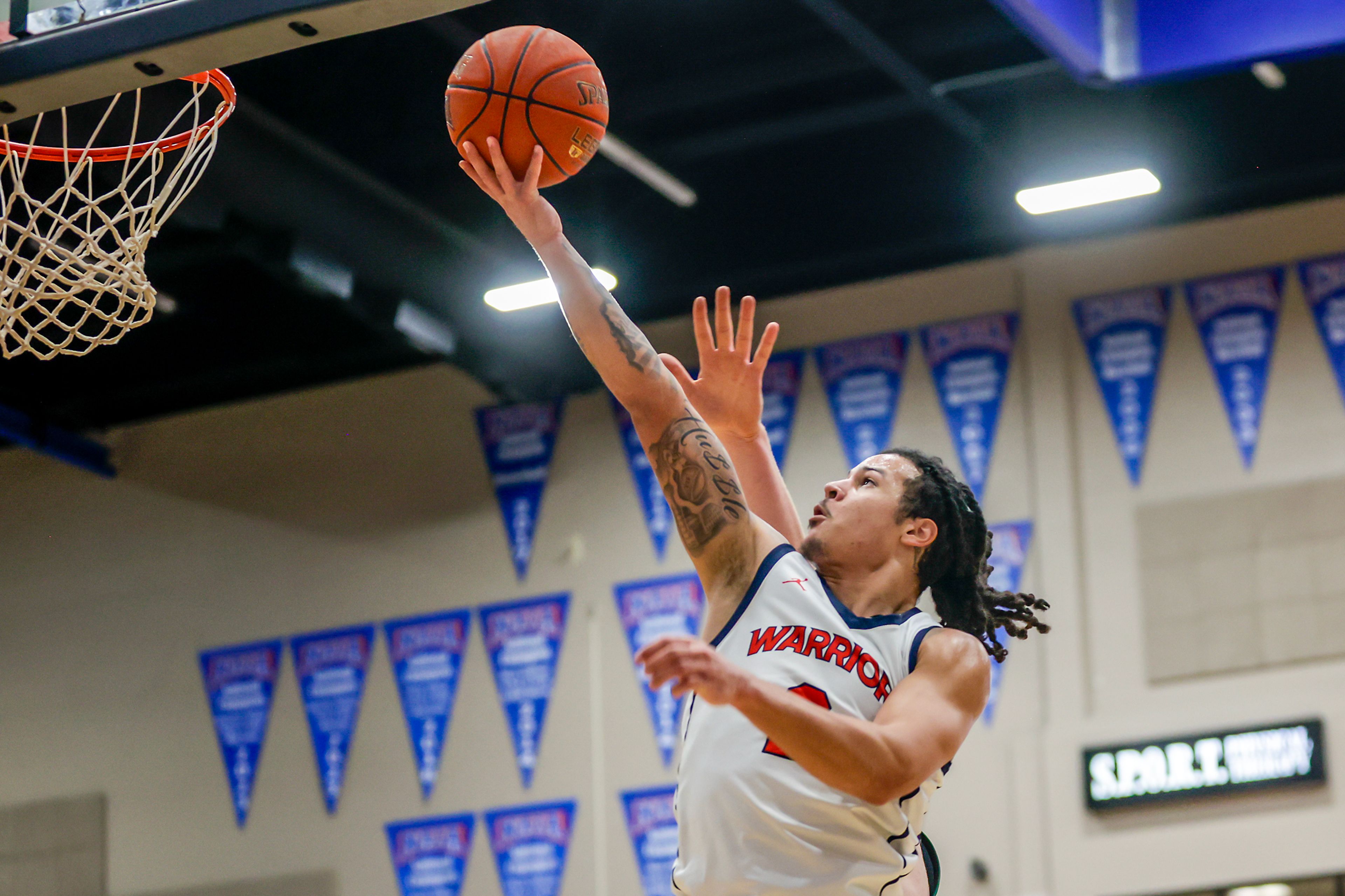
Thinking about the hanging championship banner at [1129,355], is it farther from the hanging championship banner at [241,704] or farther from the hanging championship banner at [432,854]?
the hanging championship banner at [241,704]

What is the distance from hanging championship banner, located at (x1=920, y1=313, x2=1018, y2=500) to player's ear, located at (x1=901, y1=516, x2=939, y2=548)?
6.26m

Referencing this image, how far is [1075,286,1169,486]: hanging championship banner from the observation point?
32.6 feet

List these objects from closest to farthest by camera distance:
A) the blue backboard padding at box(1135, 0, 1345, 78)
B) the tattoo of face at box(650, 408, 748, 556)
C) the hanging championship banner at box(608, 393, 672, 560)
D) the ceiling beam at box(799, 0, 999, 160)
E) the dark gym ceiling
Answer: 1. the tattoo of face at box(650, 408, 748, 556)
2. the blue backboard padding at box(1135, 0, 1345, 78)
3. the ceiling beam at box(799, 0, 999, 160)
4. the dark gym ceiling
5. the hanging championship banner at box(608, 393, 672, 560)

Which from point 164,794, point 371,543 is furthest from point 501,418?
point 164,794

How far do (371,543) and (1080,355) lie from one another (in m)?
4.94

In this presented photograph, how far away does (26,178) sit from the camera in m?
8.36

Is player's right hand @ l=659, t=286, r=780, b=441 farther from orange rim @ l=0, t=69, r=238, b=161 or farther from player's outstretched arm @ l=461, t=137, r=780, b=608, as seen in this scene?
orange rim @ l=0, t=69, r=238, b=161

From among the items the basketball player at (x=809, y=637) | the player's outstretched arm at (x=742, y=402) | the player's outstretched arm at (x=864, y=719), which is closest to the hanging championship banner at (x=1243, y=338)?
the basketball player at (x=809, y=637)

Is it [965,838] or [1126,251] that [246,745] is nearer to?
[965,838]

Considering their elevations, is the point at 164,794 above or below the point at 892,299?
below

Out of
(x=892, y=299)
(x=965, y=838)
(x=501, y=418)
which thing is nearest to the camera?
(x=965, y=838)

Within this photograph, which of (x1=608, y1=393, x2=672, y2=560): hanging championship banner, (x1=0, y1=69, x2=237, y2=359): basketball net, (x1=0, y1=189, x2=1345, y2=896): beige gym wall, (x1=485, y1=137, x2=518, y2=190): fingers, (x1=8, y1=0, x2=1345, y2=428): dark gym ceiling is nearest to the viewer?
(x1=485, y1=137, x2=518, y2=190): fingers

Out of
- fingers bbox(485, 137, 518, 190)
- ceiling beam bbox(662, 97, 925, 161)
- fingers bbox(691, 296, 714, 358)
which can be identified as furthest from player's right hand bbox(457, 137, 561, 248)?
ceiling beam bbox(662, 97, 925, 161)

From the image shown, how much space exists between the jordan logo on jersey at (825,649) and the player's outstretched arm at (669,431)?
0.40 ft
